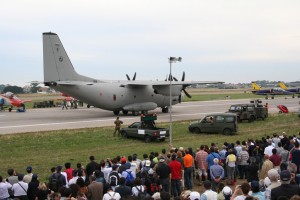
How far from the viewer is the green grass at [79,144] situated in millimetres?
20172

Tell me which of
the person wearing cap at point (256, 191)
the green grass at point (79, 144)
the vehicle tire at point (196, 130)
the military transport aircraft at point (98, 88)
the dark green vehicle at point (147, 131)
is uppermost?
the military transport aircraft at point (98, 88)

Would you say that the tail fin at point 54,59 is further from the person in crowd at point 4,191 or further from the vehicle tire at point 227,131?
the person in crowd at point 4,191

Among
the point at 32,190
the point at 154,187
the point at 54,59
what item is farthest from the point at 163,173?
the point at 54,59

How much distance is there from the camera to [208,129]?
29031 millimetres

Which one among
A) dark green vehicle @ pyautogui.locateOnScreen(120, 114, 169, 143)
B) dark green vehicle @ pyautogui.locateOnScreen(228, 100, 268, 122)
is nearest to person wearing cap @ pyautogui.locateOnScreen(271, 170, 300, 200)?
dark green vehicle @ pyautogui.locateOnScreen(120, 114, 169, 143)

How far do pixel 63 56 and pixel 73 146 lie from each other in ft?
53.1

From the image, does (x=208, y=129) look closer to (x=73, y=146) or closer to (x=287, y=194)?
(x=73, y=146)

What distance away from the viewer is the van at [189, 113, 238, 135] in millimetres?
28344

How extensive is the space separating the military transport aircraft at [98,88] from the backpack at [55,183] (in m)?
27.1

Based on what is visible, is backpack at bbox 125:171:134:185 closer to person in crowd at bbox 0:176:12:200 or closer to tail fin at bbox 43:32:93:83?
person in crowd at bbox 0:176:12:200

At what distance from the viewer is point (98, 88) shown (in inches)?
1556

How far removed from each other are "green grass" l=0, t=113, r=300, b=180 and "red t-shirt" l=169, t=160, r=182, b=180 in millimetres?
6524

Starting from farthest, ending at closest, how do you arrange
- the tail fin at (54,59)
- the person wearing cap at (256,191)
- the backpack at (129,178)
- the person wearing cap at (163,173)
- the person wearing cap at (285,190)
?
the tail fin at (54,59) → the person wearing cap at (163,173) → the backpack at (129,178) → the person wearing cap at (256,191) → the person wearing cap at (285,190)

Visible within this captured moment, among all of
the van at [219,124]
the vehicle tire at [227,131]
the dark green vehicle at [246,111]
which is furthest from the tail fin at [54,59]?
the vehicle tire at [227,131]
